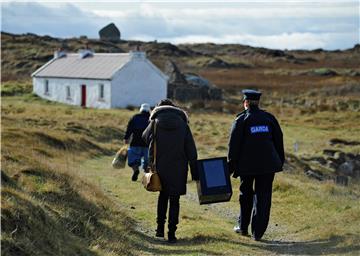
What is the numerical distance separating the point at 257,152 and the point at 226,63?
102m

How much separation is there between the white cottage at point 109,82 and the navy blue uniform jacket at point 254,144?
39.6 metres

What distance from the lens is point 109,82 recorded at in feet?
161

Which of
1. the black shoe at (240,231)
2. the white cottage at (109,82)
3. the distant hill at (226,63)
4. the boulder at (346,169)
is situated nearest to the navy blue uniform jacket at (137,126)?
the black shoe at (240,231)

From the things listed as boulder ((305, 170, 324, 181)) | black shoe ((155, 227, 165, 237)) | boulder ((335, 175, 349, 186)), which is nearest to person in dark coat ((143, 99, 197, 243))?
black shoe ((155, 227, 165, 237))

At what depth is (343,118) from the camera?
4200 centimetres

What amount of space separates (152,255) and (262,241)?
6.49 feet

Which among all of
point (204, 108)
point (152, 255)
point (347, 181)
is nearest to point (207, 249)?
point (152, 255)

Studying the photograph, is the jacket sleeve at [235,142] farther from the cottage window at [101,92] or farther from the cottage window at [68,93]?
the cottage window at [68,93]

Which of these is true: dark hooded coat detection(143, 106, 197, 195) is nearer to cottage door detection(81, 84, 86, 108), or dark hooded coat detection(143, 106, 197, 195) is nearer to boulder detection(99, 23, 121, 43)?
cottage door detection(81, 84, 86, 108)

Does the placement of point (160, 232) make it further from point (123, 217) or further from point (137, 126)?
point (137, 126)

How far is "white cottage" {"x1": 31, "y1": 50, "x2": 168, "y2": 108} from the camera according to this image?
49.5 meters

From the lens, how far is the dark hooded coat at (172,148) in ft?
31.4

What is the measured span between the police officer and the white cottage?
1558 inches

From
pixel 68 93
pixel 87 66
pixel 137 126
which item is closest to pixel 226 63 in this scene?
pixel 87 66
